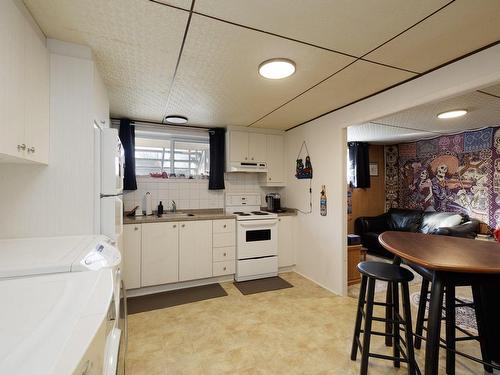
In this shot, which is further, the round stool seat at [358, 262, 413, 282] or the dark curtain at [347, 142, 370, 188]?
the dark curtain at [347, 142, 370, 188]

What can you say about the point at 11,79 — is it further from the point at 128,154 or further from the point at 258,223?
the point at 258,223

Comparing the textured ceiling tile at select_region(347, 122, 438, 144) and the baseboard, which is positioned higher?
the textured ceiling tile at select_region(347, 122, 438, 144)

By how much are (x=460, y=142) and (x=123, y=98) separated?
16.5ft

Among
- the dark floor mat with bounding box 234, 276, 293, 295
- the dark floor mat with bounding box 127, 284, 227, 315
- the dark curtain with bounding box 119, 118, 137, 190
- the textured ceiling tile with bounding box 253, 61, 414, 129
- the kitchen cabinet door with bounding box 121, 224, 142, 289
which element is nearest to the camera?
the textured ceiling tile with bounding box 253, 61, 414, 129

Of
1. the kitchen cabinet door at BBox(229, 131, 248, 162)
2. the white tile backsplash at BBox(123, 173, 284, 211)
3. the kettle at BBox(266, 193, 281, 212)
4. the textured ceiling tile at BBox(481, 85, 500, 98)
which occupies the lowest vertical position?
the kettle at BBox(266, 193, 281, 212)

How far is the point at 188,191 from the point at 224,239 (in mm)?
959

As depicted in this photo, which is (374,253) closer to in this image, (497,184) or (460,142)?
(497,184)

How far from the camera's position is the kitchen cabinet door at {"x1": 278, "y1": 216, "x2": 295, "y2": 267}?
3.73 m

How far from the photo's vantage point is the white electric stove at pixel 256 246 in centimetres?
338

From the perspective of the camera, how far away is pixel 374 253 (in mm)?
4496

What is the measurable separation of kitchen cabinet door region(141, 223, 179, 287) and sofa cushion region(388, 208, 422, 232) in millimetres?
3893

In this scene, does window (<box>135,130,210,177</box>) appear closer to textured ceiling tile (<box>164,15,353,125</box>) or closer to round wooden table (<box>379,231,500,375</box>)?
textured ceiling tile (<box>164,15,353,125</box>)

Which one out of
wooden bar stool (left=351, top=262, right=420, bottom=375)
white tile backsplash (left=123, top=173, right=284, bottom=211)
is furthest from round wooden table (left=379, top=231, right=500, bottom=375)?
white tile backsplash (left=123, top=173, right=284, bottom=211)

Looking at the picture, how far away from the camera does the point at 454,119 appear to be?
326cm
